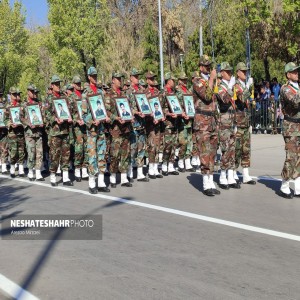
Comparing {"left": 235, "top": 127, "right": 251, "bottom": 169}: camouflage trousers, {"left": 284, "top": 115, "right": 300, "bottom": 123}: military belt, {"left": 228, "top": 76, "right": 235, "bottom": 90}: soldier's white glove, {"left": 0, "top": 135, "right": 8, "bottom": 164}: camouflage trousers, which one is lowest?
{"left": 0, "top": 135, "right": 8, "bottom": 164}: camouflage trousers

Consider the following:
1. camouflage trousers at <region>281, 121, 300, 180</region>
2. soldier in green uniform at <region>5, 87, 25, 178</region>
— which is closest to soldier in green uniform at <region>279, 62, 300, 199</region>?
camouflage trousers at <region>281, 121, 300, 180</region>

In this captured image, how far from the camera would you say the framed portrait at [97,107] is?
941 centimetres

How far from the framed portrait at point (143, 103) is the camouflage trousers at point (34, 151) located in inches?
97.8

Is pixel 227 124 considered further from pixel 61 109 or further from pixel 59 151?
pixel 59 151

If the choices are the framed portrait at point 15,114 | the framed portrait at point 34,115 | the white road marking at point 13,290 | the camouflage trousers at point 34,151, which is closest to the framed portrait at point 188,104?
the framed portrait at point 34,115

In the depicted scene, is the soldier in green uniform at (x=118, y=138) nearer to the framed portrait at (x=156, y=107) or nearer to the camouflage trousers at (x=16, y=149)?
the framed portrait at (x=156, y=107)

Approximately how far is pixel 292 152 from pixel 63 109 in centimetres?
464

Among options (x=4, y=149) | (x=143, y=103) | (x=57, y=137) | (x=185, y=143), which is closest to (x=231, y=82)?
(x=143, y=103)

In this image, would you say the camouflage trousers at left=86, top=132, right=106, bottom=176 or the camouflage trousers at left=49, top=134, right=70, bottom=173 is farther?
the camouflage trousers at left=49, top=134, right=70, bottom=173

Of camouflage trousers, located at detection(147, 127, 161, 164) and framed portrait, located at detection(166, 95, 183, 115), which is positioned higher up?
framed portrait, located at detection(166, 95, 183, 115)

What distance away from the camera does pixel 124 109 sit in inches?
396

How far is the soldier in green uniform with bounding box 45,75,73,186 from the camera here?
35.4ft

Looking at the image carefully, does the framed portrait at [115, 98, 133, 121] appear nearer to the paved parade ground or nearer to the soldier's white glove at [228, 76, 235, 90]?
the paved parade ground

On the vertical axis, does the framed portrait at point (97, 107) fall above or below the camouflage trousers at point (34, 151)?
above
